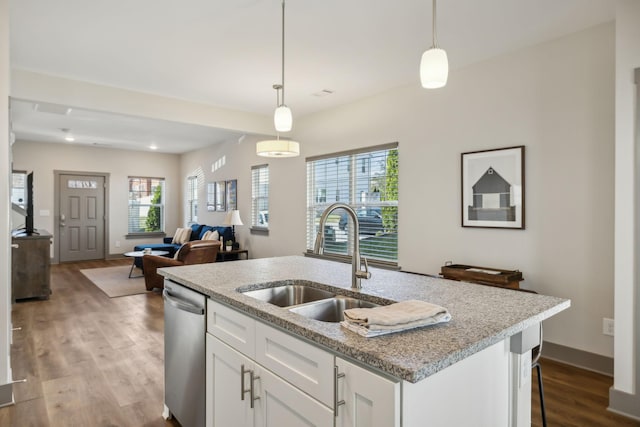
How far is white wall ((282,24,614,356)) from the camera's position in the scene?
9.64ft

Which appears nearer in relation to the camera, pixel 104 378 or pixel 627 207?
pixel 627 207

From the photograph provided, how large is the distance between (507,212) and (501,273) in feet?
1.81

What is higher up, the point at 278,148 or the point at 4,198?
the point at 278,148

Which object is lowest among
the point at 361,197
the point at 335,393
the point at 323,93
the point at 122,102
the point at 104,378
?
the point at 104,378

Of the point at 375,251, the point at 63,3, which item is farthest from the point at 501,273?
the point at 63,3

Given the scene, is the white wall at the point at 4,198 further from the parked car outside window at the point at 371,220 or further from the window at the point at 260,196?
the window at the point at 260,196

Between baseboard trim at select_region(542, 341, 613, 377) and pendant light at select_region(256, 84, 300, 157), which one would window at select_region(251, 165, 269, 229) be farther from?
baseboard trim at select_region(542, 341, 613, 377)

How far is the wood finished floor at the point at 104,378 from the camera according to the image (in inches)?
93.7

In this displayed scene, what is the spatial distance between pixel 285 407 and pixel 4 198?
7.70ft

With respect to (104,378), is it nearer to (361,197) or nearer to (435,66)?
(435,66)

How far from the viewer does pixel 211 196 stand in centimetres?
863

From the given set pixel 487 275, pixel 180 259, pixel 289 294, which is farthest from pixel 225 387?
pixel 180 259

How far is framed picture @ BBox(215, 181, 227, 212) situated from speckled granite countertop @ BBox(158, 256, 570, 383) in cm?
571

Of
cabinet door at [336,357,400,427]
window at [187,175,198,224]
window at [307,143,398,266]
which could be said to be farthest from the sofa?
cabinet door at [336,357,400,427]
